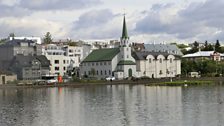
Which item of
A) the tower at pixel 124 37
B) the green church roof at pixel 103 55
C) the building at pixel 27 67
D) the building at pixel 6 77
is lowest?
the building at pixel 6 77

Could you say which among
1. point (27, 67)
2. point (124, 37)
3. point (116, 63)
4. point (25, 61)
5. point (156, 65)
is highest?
point (124, 37)

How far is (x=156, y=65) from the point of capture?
452 feet

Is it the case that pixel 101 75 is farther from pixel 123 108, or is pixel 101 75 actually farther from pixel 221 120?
pixel 221 120

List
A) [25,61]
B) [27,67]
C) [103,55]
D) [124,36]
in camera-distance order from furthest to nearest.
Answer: [103,55] → [124,36] → [25,61] → [27,67]

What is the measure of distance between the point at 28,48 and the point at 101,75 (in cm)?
2532

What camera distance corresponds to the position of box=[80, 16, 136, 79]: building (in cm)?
13062

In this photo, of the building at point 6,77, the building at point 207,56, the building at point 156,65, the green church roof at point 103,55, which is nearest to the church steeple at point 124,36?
the green church roof at point 103,55

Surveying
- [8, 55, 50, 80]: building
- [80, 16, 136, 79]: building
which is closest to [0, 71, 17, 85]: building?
[8, 55, 50, 80]: building

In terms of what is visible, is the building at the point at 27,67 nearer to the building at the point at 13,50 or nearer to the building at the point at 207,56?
the building at the point at 13,50

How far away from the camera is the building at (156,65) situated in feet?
443

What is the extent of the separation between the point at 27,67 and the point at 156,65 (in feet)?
124

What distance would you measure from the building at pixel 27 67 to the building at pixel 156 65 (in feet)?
89.0

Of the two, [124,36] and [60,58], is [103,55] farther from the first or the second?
[60,58]

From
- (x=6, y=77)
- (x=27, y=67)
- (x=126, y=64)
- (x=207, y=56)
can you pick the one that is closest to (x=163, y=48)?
(x=207, y=56)
